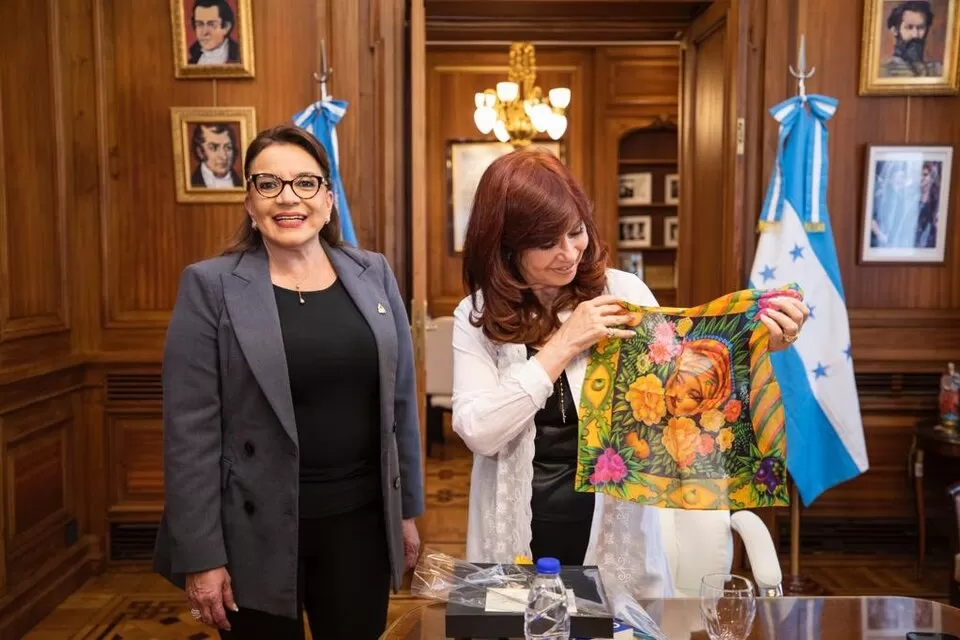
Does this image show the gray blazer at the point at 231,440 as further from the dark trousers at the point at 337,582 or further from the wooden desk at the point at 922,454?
the wooden desk at the point at 922,454

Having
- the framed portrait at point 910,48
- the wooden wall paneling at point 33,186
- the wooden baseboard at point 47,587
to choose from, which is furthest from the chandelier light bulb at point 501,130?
the wooden baseboard at point 47,587

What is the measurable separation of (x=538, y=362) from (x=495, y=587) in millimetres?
456

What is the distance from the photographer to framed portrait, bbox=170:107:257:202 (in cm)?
386

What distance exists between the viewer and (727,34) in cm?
386

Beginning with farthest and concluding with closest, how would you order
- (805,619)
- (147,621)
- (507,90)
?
(507,90)
(147,621)
(805,619)

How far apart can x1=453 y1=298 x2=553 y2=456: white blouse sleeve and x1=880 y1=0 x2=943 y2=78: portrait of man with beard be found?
3056 millimetres

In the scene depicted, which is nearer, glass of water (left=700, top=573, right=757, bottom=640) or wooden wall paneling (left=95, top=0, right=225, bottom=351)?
glass of water (left=700, top=573, right=757, bottom=640)

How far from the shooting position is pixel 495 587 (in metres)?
1.38

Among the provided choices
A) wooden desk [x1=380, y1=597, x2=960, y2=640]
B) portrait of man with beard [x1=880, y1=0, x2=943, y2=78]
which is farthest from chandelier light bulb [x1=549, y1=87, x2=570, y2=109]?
wooden desk [x1=380, y1=597, x2=960, y2=640]

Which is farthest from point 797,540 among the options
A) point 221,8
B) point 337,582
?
point 221,8

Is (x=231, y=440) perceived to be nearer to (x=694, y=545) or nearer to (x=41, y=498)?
(x=694, y=545)

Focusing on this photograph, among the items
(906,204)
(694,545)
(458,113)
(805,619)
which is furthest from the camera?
(458,113)

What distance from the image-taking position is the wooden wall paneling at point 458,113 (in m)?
7.24

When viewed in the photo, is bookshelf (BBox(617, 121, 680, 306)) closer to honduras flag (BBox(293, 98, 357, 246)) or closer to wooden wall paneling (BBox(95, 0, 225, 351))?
honduras flag (BBox(293, 98, 357, 246))
